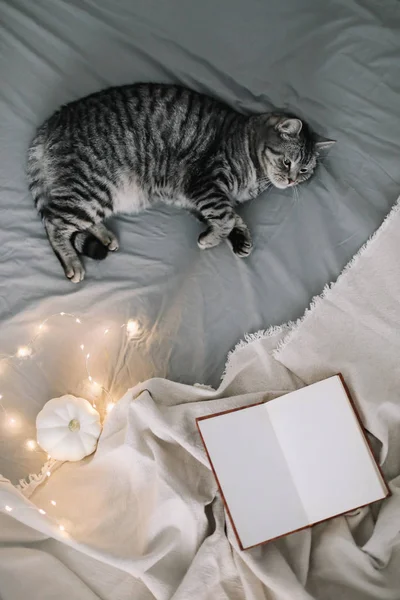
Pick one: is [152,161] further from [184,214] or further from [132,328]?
[132,328]

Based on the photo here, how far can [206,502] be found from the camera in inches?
46.7

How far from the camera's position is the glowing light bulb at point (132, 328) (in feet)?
4.66

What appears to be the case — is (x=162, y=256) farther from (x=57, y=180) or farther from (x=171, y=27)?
(x=171, y=27)

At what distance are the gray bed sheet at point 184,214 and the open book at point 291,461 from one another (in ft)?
0.70

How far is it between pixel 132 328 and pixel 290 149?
2.23ft

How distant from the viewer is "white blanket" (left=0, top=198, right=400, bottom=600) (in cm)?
110

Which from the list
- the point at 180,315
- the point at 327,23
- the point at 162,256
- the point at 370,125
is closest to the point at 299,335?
the point at 180,315

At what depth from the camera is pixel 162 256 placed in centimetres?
150

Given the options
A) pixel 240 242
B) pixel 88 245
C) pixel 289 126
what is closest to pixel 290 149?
pixel 289 126

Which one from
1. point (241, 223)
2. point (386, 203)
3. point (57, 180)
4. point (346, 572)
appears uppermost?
point (386, 203)

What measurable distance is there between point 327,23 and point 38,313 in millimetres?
1169

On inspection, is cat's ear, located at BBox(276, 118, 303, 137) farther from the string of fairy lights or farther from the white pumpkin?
the white pumpkin

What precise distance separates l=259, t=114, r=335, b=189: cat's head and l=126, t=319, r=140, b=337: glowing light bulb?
0.58 metres

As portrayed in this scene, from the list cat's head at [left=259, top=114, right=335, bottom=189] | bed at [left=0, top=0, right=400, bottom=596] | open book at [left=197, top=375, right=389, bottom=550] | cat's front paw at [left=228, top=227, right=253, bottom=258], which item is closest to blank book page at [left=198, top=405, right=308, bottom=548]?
open book at [left=197, top=375, right=389, bottom=550]
